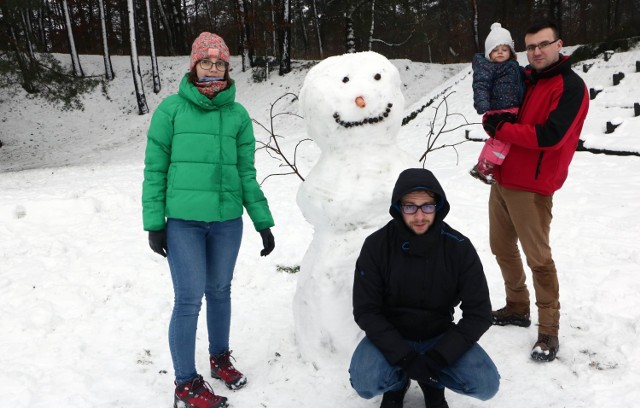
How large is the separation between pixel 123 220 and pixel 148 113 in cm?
1399

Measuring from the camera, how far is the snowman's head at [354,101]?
280 centimetres

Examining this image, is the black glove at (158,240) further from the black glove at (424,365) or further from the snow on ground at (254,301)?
the black glove at (424,365)

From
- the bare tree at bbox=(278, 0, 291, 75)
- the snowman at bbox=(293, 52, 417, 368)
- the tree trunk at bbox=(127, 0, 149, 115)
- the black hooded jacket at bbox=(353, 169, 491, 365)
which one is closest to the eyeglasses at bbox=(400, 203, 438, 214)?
the black hooded jacket at bbox=(353, 169, 491, 365)

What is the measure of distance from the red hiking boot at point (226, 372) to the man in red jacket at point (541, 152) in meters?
1.82

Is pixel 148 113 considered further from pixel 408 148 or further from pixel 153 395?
pixel 153 395

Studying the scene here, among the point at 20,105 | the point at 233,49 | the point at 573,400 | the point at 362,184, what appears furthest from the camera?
the point at 233,49

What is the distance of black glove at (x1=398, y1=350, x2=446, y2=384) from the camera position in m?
2.17

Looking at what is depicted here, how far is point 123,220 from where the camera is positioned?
571cm

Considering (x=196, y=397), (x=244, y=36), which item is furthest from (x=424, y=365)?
(x=244, y=36)

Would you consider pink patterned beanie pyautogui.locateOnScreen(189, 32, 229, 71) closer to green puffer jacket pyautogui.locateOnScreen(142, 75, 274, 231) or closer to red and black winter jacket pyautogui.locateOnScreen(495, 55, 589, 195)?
green puffer jacket pyautogui.locateOnScreen(142, 75, 274, 231)

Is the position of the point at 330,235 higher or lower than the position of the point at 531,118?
lower

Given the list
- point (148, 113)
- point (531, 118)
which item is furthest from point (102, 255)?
point (148, 113)

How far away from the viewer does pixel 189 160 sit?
2.53m

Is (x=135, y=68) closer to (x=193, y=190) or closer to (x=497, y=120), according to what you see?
(x=193, y=190)
